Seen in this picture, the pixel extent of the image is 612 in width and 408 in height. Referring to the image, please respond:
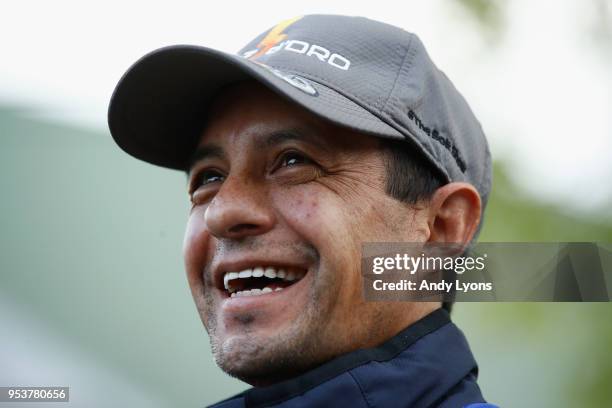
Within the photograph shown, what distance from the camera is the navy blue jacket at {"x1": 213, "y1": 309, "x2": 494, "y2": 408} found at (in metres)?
1.85

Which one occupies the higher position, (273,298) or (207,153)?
(207,153)

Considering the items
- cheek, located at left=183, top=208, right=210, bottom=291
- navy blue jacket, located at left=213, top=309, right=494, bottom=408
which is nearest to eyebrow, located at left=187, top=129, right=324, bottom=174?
cheek, located at left=183, top=208, right=210, bottom=291

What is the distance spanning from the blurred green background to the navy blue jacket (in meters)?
2.28

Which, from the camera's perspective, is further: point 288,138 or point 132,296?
point 132,296

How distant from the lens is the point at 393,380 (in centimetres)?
187

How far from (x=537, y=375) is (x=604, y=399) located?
405mm

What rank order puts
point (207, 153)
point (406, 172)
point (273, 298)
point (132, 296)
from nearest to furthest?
point (273, 298) < point (406, 172) < point (207, 153) < point (132, 296)

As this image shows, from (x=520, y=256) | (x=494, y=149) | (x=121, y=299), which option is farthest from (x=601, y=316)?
(x=121, y=299)

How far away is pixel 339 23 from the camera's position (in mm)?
2271

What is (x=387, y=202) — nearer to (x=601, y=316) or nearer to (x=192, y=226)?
(x=192, y=226)

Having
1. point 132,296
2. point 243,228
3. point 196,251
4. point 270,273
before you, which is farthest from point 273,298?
point 132,296

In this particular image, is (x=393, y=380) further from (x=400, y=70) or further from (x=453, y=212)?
(x=400, y=70)

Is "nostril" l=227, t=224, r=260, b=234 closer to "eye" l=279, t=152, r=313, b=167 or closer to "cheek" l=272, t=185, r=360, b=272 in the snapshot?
"cheek" l=272, t=185, r=360, b=272

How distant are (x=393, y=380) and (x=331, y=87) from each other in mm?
692
